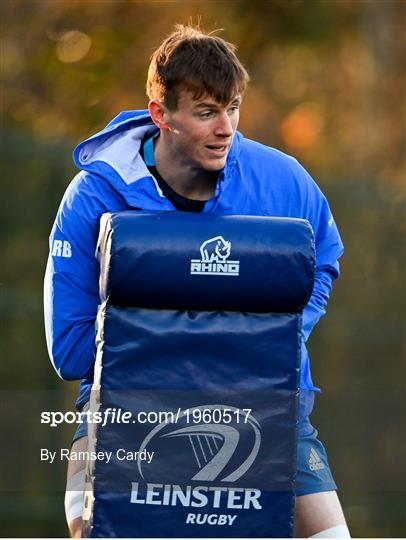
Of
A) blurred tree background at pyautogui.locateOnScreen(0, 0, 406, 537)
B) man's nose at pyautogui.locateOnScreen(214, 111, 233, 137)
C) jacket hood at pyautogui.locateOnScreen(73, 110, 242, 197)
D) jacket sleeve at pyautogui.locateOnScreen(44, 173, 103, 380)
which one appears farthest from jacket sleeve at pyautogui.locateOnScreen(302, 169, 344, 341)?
blurred tree background at pyautogui.locateOnScreen(0, 0, 406, 537)

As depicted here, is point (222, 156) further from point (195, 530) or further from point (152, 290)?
point (195, 530)

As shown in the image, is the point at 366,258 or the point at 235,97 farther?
the point at 366,258

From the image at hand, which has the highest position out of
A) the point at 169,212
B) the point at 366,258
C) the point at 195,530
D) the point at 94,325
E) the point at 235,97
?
the point at 366,258

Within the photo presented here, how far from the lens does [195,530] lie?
12.1 ft

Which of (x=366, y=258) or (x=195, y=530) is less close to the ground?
(x=366, y=258)

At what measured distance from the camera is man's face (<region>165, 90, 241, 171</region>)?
3910 mm

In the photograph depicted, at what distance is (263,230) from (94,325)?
24.9 inches

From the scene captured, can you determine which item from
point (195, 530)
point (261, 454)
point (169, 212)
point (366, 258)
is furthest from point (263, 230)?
point (366, 258)

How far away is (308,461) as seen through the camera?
158 inches

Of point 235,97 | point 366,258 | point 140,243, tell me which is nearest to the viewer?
point 140,243

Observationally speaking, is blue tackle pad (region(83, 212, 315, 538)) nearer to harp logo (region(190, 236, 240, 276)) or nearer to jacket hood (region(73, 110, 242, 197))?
harp logo (region(190, 236, 240, 276))

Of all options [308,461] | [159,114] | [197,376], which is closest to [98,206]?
[159,114]

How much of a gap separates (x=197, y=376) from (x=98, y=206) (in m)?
0.65

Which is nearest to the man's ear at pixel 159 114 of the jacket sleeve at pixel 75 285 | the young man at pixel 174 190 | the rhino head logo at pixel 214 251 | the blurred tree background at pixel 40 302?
the young man at pixel 174 190
